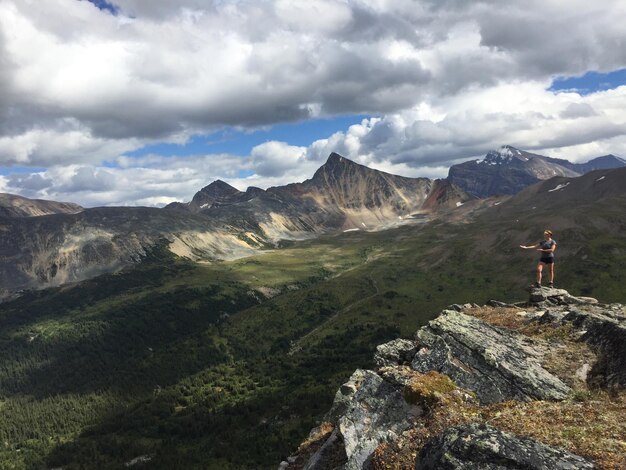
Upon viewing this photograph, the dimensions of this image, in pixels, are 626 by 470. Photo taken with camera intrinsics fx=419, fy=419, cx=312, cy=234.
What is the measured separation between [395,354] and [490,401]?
1063 centimetres

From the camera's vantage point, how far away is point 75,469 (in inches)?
7830

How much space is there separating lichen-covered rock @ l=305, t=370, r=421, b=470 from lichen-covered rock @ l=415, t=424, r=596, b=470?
228 inches

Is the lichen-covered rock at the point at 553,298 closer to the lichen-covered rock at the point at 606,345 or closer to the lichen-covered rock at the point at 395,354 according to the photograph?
the lichen-covered rock at the point at 606,345

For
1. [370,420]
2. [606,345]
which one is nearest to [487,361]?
[606,345]

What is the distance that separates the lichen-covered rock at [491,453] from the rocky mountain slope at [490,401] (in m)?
0.04

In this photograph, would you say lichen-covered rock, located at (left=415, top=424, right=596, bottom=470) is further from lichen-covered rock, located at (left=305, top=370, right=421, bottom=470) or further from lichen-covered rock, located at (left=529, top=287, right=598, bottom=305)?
lichen-covered rock, located at (left=529, top=287, right=598, bottom=305)

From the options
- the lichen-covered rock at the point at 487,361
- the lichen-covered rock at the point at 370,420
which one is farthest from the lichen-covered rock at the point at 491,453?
the lichen-covered rock at the point at 487,361

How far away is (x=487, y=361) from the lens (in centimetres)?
2792

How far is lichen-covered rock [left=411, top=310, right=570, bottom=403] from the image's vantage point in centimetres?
2548

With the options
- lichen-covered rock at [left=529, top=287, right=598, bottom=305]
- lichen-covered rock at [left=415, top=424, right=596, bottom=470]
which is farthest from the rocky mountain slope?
lichen-covered rock at [left=529, top=287, right=598, bottom=305]

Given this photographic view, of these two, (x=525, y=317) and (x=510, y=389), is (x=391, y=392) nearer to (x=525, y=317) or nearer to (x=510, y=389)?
(x=510, y=389)

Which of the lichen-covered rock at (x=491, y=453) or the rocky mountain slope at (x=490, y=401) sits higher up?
the lichen-covered rock at (x=491, y=453)

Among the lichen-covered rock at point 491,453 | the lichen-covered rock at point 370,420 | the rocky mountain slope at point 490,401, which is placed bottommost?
the lichen-covered rock at point 370,420

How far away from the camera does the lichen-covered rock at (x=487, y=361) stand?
25.5 m
